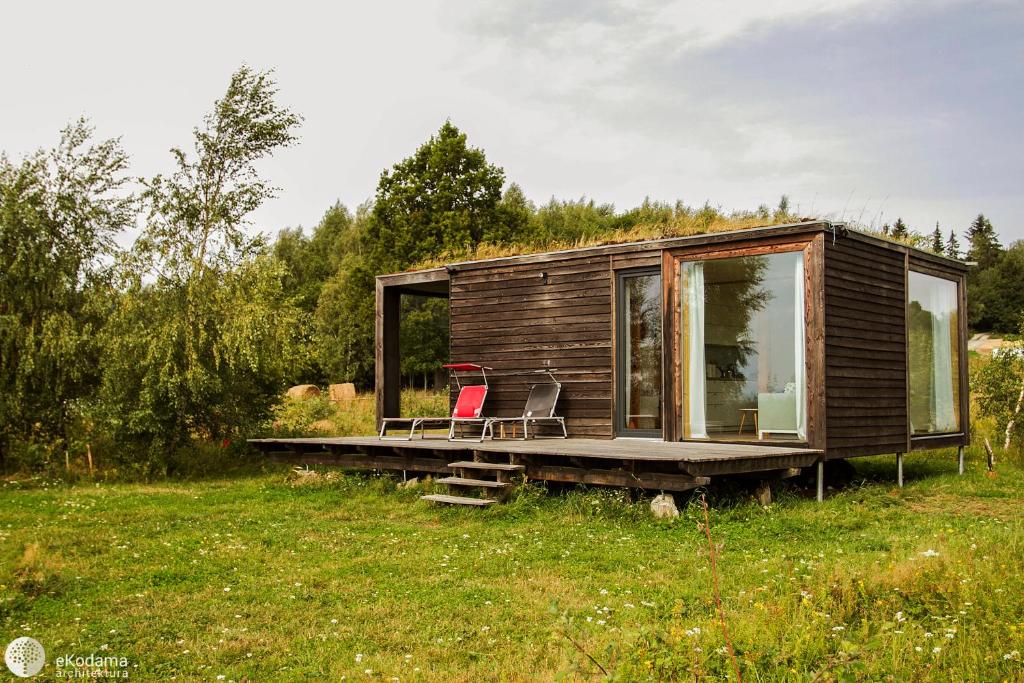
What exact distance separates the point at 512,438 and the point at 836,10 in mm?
7221

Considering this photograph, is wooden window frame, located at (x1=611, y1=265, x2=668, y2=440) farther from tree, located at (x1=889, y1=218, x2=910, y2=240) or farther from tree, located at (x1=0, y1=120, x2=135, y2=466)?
tree, located at (x1=0, y1=120, x2=135, y2=466)

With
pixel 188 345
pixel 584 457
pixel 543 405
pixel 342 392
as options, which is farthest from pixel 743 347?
pixel 342 392

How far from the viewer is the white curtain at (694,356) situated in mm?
9273

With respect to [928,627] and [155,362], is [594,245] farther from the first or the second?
[928,627]

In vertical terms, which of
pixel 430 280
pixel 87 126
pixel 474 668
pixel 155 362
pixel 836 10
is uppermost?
pixel 836 10

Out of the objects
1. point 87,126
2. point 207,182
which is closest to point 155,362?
point 87,126

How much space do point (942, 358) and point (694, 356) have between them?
3849mm

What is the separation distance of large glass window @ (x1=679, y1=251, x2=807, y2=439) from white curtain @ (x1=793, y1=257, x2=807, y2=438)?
10 mm

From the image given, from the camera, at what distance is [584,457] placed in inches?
314

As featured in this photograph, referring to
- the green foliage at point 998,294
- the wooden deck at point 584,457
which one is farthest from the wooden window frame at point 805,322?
the green foliage at point 998,294

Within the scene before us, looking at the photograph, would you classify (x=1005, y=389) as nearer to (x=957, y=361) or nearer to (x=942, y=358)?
(x=957, y=361)

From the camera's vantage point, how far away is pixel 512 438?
36.1ft

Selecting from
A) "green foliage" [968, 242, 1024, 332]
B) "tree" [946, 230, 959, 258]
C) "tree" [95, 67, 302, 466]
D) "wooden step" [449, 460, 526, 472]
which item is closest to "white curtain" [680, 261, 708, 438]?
"wooden step" [449, 460, 526, 472]

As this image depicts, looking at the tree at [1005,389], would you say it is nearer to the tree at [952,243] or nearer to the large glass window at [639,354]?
the large glass window at [639,354]
